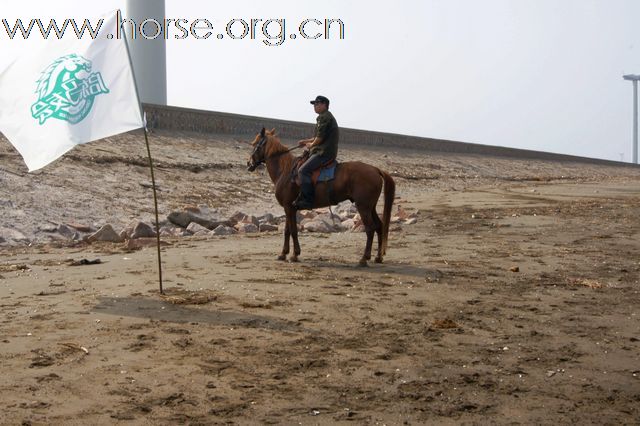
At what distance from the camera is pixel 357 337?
28.0 feet

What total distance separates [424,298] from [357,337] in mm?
2059

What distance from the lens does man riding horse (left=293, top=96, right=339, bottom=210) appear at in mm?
13352

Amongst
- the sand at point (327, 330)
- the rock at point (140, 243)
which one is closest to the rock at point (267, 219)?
Result: the sand at point (327, 330)

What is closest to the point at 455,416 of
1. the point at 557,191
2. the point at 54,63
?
the point at 54,63

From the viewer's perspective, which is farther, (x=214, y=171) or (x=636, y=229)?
(x=214, y=171)

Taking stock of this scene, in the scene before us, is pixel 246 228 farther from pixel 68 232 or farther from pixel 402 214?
pixel 402 214

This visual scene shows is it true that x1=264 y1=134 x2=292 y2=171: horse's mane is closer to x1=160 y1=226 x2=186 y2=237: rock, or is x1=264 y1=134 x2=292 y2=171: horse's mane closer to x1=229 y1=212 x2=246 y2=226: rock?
x1=160 y1=226 x2=186 y2=237: rock

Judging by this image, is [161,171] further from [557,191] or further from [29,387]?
[29,387]

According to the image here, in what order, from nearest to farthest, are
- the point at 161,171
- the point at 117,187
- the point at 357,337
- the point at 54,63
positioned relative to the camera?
the point at 357,337 → the point at 54,63 → the point at 117,187 → the point at 161,171

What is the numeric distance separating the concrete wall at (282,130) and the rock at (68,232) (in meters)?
12.7

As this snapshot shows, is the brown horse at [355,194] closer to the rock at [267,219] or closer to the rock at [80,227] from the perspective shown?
the rock at [80,227]

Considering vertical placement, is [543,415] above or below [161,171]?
below

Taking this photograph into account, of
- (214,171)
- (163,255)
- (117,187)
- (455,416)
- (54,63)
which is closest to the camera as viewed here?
(455,416)

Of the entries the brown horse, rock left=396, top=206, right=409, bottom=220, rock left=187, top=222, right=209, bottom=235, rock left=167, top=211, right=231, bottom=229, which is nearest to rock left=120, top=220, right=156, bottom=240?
rock left=187, top=222, right=209, bottom=235
